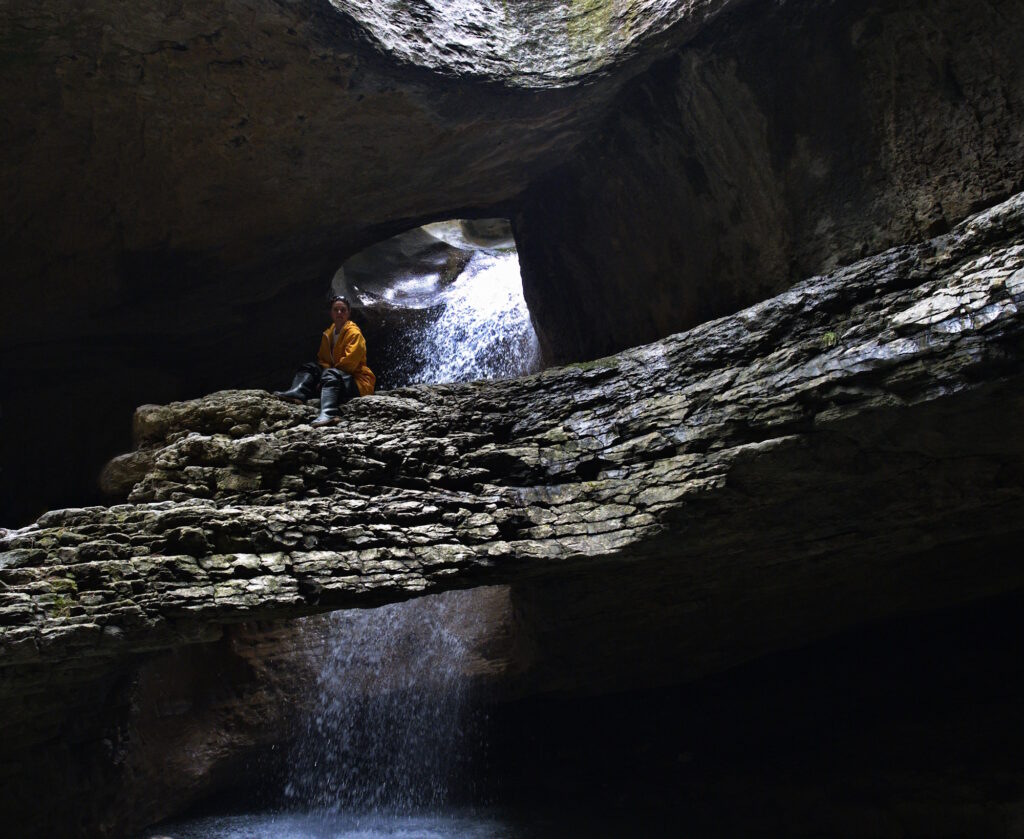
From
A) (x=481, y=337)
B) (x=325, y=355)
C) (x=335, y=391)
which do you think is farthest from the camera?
(x=481, y=337)

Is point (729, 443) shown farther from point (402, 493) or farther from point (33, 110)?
point (33, 110)

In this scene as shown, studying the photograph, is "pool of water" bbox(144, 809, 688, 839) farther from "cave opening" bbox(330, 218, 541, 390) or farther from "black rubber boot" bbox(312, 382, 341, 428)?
"cave opening" bbox(330, 218, 541, 390)

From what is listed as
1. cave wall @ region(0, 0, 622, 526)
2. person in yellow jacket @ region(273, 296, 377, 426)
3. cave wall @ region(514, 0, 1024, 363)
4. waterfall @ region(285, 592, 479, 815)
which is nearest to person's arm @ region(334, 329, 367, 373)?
person in yellow jacket @ region(273, 296, 377, 426)

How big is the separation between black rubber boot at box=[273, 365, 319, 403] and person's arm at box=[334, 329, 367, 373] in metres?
0.26

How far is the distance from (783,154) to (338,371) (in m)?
4.58

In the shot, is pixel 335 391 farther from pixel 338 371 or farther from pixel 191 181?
pixel 191 181

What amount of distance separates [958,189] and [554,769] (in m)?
6.94

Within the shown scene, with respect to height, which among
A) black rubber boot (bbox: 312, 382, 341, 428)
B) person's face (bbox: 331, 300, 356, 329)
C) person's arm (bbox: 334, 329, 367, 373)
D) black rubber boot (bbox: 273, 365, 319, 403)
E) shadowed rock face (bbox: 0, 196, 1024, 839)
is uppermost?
person's face (bbox: 331, 300, 356, 329)

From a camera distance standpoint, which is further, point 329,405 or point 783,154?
→ point 783,154

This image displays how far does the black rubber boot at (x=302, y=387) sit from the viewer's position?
24.3 feet

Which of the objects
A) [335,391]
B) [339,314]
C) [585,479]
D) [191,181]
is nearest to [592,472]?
[585,479]

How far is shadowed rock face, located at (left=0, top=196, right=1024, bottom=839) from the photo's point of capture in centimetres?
505

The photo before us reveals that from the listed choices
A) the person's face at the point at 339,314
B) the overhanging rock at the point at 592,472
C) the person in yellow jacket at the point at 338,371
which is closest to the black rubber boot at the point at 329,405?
the person in yellow jacket at the point at 338,371

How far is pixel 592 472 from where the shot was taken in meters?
6.18
